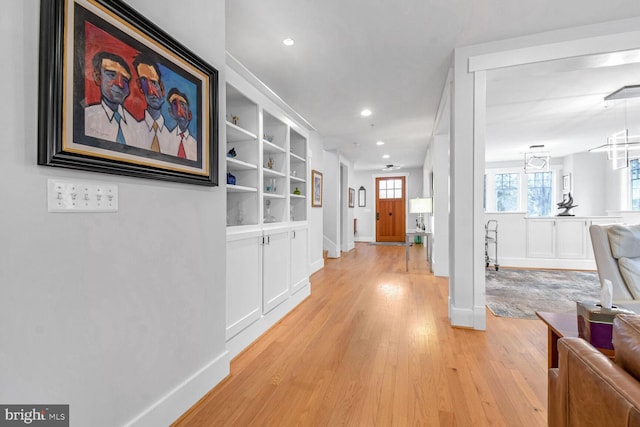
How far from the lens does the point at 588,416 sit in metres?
0.86

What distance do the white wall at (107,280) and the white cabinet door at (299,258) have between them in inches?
58.5

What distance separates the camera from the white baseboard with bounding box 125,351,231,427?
4.57 feet

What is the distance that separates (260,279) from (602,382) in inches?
90.5

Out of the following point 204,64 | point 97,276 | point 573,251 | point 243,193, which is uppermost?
point 204,64

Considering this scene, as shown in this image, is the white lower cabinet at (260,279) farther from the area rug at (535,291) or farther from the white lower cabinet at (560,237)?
the white lower cabinet at (560,237)

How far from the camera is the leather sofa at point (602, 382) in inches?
28.0

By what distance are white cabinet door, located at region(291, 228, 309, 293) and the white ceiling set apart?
1.82 meters

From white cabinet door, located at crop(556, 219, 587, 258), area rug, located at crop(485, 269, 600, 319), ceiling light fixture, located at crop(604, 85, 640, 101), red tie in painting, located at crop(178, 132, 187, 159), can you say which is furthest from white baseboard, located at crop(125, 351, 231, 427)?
white cabinet door, located at crop(556, 219, 587, 258)

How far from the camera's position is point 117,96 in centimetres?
121

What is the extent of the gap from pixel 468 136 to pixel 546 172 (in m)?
7.36

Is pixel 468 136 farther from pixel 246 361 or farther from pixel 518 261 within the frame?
pixel 518 261

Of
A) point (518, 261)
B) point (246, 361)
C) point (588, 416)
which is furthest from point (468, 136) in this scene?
point (518, 261)

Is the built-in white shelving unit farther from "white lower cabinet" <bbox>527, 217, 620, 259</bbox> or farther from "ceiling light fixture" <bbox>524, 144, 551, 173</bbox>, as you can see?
"ceiling light fixture" <bbox>524, 144, 551, 173</bbox>

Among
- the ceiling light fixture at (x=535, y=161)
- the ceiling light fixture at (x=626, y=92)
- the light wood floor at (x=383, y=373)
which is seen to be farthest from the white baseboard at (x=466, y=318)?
the ceiling light fixture at (x=535, y=161)
